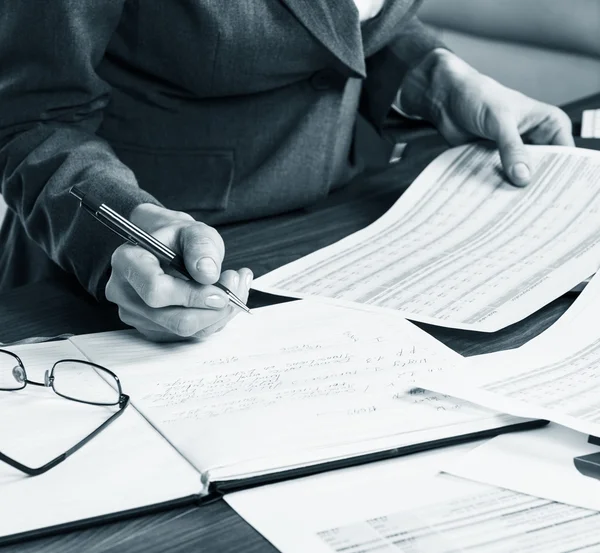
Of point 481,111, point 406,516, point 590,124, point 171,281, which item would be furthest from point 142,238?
point 590,124

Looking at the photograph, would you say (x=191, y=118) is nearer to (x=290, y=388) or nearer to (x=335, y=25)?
(x=335, y=25)

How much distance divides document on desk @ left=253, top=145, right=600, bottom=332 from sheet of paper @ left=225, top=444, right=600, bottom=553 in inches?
9.6

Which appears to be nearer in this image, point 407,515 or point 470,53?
point 407,515

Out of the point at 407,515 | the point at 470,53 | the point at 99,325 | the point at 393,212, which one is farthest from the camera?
the point at 470,53

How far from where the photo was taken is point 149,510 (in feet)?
1.68

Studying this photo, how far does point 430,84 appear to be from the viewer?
49.6 inches

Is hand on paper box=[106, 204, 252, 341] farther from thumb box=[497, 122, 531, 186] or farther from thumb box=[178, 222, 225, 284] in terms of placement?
thumb box=[497, 122, 531, 186]

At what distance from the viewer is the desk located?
493mm

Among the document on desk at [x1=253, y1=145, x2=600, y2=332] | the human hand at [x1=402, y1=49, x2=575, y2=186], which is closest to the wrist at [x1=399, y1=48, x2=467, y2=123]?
the human hand at [x1=402, y1=49, x2=575, y2=186]

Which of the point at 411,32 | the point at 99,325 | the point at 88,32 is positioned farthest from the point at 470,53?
the point at 99,325

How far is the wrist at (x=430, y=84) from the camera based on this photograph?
1.24 metres

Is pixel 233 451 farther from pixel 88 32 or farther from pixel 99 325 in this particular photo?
pixel 88 32

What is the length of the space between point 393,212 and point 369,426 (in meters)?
0.46

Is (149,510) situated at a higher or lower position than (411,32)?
lower
